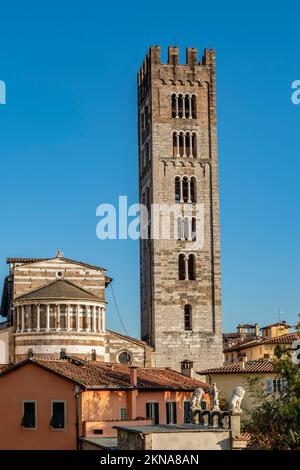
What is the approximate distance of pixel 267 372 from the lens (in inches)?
1807

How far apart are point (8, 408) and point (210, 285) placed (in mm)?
32008

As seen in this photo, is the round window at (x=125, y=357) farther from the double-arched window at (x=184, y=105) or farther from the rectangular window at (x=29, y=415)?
the rectangular window at (x=29, y=415)

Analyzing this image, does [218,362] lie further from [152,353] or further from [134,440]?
[134,440]

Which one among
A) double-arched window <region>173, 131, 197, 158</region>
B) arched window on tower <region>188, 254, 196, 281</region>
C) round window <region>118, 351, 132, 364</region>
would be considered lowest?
round window <region>118, 351, 132, 364</region>

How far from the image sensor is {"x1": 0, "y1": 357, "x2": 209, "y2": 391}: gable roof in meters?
35.5

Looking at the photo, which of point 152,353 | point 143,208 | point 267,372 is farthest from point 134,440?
point 143,208

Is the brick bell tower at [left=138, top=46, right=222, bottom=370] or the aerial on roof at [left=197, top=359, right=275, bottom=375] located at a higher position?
the brick bell tower at [left=138, top=46, right=222, bottom=370]

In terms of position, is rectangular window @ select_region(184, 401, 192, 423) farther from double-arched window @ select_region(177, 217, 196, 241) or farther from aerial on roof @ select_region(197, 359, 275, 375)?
double-arched window @ select_region(177, 217, 196, 241)

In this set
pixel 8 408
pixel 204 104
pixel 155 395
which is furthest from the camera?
pixel 204 104

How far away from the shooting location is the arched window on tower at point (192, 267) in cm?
6565

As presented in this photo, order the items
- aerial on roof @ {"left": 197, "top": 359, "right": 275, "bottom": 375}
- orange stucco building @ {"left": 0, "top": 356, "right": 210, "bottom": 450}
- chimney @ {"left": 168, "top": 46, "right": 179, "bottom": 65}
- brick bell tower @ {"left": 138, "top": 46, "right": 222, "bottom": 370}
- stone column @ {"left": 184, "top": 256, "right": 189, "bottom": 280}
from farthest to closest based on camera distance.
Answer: chimney @ {"left": 168, "top": 46, "right": 179, "bottom": 65} → stone column @ {"left": 184, "top": 256, "right": 189, "bottom": 280} → brick bell tower @ {"left": 138, "top": 46, "right": 222, "bottom": 370} → aerial on roof @ {"left": 197, "top": 359, "right": 275, "bottom": 375} → orange stucco building @ {"left": 0, "top": 356, "right": 210, "bottom": 450}

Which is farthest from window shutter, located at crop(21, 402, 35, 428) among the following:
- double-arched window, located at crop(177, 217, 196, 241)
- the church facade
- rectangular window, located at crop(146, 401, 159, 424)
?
double-arched window, located at crop(177, 217, 196, 241)

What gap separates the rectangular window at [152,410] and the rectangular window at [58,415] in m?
4.23

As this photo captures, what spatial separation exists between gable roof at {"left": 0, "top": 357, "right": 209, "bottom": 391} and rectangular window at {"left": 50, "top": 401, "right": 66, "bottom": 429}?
103 cm
